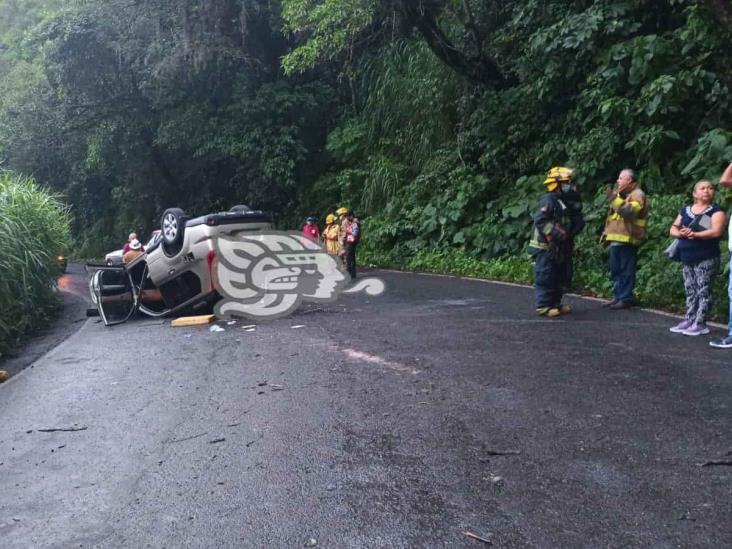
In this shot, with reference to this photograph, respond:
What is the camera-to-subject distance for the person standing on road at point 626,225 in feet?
29.2

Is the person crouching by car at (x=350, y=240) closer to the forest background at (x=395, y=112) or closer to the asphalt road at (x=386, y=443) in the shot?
the forest background at (x=395, y=112)

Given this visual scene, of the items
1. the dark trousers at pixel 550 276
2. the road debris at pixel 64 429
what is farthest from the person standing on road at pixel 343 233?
the road debris at pixel 64 429

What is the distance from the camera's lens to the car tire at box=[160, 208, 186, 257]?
10867 millimetres

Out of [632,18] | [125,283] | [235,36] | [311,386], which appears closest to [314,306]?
[125,283]

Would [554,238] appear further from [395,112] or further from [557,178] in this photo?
[395,112]

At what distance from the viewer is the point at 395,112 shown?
23.3 metres

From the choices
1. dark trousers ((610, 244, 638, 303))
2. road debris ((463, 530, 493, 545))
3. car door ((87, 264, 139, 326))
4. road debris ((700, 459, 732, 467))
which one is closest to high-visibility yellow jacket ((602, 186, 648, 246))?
dark trousers ((610, 244, 638, 303))

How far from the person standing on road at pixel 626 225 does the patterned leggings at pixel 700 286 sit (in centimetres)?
141

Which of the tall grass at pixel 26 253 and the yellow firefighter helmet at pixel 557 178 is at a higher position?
the yellow firefighter helmet at pixel 557 178

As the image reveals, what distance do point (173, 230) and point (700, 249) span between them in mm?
7220

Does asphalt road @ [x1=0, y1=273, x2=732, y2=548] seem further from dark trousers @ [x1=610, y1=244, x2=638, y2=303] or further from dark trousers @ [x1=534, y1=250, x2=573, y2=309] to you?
dark trousers @ [x1=610, y1=244, x2=638, y2=303]

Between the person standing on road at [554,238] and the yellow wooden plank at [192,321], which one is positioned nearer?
the person standing on road at [554,238]

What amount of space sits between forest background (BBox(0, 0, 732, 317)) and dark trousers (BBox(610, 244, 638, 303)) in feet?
1.34

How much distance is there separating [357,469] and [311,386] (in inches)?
82.8
